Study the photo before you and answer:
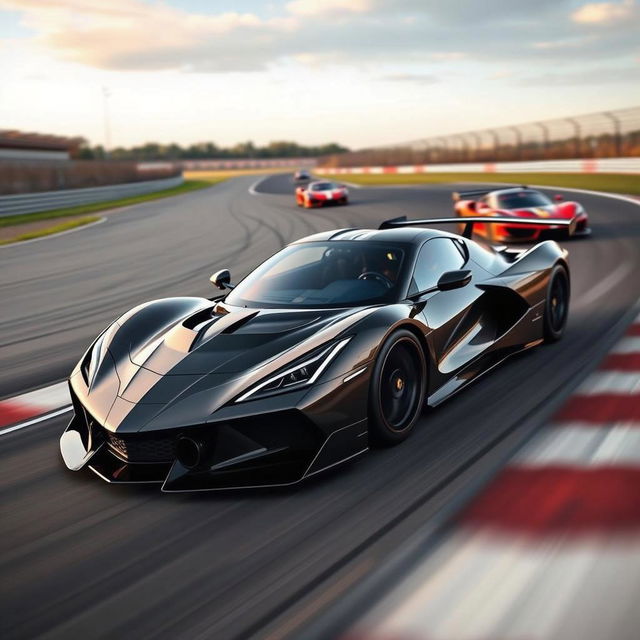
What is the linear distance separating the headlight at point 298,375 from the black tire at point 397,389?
31cm

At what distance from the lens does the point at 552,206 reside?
46.1 ft

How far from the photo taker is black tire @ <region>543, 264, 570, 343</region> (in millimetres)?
6410

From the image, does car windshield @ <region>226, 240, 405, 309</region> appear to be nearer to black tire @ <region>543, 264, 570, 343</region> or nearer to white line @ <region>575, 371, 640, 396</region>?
white line @ <region>575, 371, 640, 396</region>

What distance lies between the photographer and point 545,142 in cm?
4512

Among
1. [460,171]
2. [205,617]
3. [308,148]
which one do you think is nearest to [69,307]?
[205,617]

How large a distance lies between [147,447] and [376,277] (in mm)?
1976

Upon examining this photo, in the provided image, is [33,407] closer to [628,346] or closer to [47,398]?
[47,398]

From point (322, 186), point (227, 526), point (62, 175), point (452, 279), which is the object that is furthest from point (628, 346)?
point (62, 175)

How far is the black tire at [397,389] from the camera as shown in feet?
13.7

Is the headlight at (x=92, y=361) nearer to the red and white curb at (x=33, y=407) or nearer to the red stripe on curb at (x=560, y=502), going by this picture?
the red and white curb at (x=33, y=407)

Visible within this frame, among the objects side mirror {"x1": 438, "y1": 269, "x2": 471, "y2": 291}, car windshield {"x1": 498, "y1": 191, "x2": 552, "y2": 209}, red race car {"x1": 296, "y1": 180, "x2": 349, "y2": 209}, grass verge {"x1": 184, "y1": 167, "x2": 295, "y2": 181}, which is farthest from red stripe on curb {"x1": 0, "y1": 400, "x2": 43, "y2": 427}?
grass verge {"x1": 184, "y1": 167, "x2": 295, "y2": 181}

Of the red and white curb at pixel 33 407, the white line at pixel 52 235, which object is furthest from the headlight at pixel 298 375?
the white line at pixel 52 235

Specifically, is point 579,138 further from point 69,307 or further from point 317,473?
point 317,473

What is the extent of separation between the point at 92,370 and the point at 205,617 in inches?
81.4
